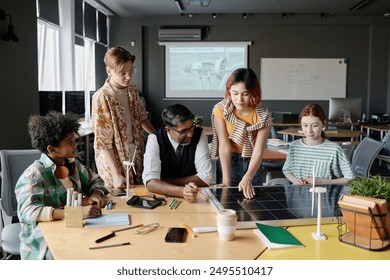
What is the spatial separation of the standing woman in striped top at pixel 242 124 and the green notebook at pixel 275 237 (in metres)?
0.66

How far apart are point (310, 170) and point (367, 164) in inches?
46.9

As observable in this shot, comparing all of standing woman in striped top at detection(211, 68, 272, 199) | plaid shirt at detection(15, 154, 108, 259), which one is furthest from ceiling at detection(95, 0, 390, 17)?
plaid shirt at detection(15, 154, 108, 259)

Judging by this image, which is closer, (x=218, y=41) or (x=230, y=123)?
(x=230, y=123)

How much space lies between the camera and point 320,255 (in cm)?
129

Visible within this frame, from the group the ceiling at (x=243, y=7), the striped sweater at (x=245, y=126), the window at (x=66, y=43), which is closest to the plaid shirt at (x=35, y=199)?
the striped sweater at (x=245, y=126)

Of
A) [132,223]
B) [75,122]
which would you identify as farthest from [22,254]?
[75,122]

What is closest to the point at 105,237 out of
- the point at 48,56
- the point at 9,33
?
the point at 9,33

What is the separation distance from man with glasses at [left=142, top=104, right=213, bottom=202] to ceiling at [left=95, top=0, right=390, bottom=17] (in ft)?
16.3

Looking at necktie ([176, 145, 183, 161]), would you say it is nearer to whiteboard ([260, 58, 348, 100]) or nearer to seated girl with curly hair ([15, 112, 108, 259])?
seated girl with curly hair ([15, 112, 108, 259])

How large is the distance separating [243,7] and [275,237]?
271 inches

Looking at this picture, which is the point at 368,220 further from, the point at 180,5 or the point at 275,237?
the point at 180,5
